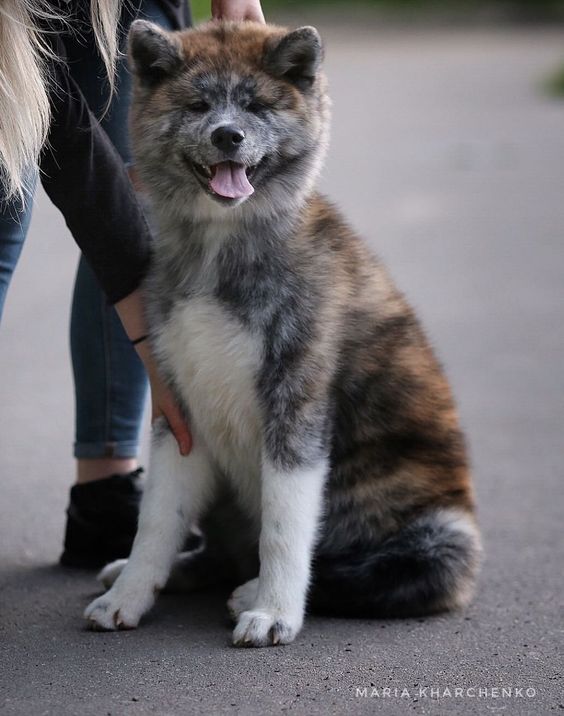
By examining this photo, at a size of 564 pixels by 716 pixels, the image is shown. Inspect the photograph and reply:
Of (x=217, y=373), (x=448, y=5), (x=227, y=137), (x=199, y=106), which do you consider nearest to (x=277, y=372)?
(x=217, y=373)

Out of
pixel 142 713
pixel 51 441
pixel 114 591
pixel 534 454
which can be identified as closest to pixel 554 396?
pixel 534 454

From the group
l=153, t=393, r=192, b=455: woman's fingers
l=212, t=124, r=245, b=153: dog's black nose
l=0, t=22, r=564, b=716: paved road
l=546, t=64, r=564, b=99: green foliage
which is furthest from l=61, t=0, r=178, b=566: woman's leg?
l=546, t=64, r=564, b=99: green foliage

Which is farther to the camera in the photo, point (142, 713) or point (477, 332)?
point (477, 332)

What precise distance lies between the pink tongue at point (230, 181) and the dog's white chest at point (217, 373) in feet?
0.91

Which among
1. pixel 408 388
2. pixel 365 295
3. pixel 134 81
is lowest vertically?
pixel 408 388

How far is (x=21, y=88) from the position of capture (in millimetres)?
3076

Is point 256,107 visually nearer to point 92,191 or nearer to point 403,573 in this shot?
point 92,191

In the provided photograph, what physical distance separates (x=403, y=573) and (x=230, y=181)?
1131 millimetres

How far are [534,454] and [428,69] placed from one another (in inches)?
579

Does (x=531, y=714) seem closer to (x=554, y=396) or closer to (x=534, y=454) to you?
(x=534, y=454)

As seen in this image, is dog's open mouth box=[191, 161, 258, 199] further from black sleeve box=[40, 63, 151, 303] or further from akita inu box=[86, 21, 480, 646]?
black sleeve box=[40, 63, 151, 303]

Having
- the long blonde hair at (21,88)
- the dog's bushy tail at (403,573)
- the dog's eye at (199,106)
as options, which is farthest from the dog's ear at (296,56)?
the dog's bushy tail at (403,573)

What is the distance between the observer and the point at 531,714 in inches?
107

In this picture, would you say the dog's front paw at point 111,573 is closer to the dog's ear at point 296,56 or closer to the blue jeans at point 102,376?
the blue jeans at point 102,376
